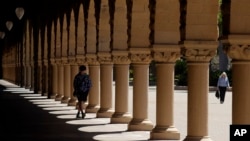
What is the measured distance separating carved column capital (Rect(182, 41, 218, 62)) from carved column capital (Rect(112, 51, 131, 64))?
6871 millimetres

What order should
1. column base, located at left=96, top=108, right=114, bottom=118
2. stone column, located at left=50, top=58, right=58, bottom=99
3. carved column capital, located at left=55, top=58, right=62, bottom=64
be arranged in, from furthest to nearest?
1. stone column, located at left=50, top=58, right=58, bottom=99
2. carved column capital, located at left=55, top=58, right=62, bottom=64
3. column base, located at left=96, top=108, right=114, bottom=118

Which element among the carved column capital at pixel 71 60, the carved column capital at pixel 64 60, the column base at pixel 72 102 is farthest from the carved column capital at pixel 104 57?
the carved column capital at pixel 64 60

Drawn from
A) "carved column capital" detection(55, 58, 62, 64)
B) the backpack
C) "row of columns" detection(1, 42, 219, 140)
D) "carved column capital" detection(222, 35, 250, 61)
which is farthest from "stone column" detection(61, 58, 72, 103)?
"carved column capital" detection(222, 35, 250, 61)

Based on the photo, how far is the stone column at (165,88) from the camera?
16.8 m

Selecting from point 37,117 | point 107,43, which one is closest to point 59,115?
point 37,117

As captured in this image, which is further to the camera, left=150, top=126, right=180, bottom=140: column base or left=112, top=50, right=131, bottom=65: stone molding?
left=112, top=50, right=131, bottom=65: stone molding

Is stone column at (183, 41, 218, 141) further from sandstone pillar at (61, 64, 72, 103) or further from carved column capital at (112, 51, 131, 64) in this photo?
sandstone pillar at (61, 64, 72, 103)

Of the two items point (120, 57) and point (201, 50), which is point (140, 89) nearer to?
point (120, 57)

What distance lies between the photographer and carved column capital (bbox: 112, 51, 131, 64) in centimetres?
2138

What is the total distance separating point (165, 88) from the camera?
16953mm

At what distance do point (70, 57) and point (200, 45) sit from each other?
17.6m

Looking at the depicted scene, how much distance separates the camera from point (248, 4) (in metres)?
12.2

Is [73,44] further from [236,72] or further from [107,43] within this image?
[236,72]

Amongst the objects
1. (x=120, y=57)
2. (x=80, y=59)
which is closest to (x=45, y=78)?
(x=80, y=59)
